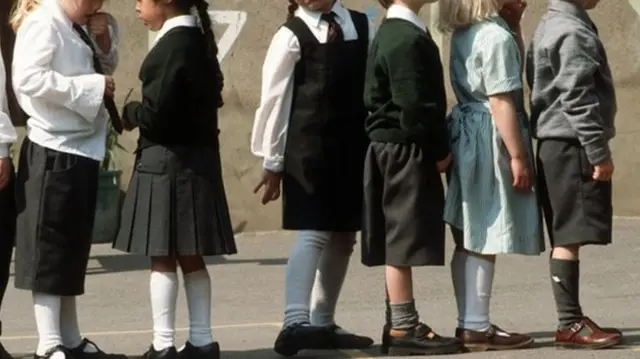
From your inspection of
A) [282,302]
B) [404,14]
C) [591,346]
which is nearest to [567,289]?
[591,346]

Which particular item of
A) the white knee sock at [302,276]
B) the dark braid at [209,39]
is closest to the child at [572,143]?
the white knee sock at [302,276]

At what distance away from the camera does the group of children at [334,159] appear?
21.5 ft

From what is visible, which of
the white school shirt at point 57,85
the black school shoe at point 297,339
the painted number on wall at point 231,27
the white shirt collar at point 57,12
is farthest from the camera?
the painted number on wall at point 231,27

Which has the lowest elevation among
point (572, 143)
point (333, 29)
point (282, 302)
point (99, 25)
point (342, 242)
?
point (282, 302)

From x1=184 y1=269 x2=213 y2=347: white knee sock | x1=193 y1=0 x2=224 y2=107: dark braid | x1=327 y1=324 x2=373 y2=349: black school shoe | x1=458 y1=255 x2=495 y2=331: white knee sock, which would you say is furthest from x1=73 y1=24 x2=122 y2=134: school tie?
x1=458 y1=255 x2=495 y2=331: white knee sock

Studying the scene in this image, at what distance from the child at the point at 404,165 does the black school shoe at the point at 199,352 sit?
0.74m

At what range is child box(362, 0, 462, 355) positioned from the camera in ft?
21.8

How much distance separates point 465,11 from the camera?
686 cm

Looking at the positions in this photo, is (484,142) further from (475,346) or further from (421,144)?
(475,346)

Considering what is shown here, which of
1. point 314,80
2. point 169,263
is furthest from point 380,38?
point 169,263

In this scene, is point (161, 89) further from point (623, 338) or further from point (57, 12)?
point (623, 338)

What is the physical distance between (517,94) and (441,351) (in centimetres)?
112

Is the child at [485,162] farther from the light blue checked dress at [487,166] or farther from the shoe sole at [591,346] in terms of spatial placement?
the shoe sole at [591,346]

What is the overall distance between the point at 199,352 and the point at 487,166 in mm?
1427
